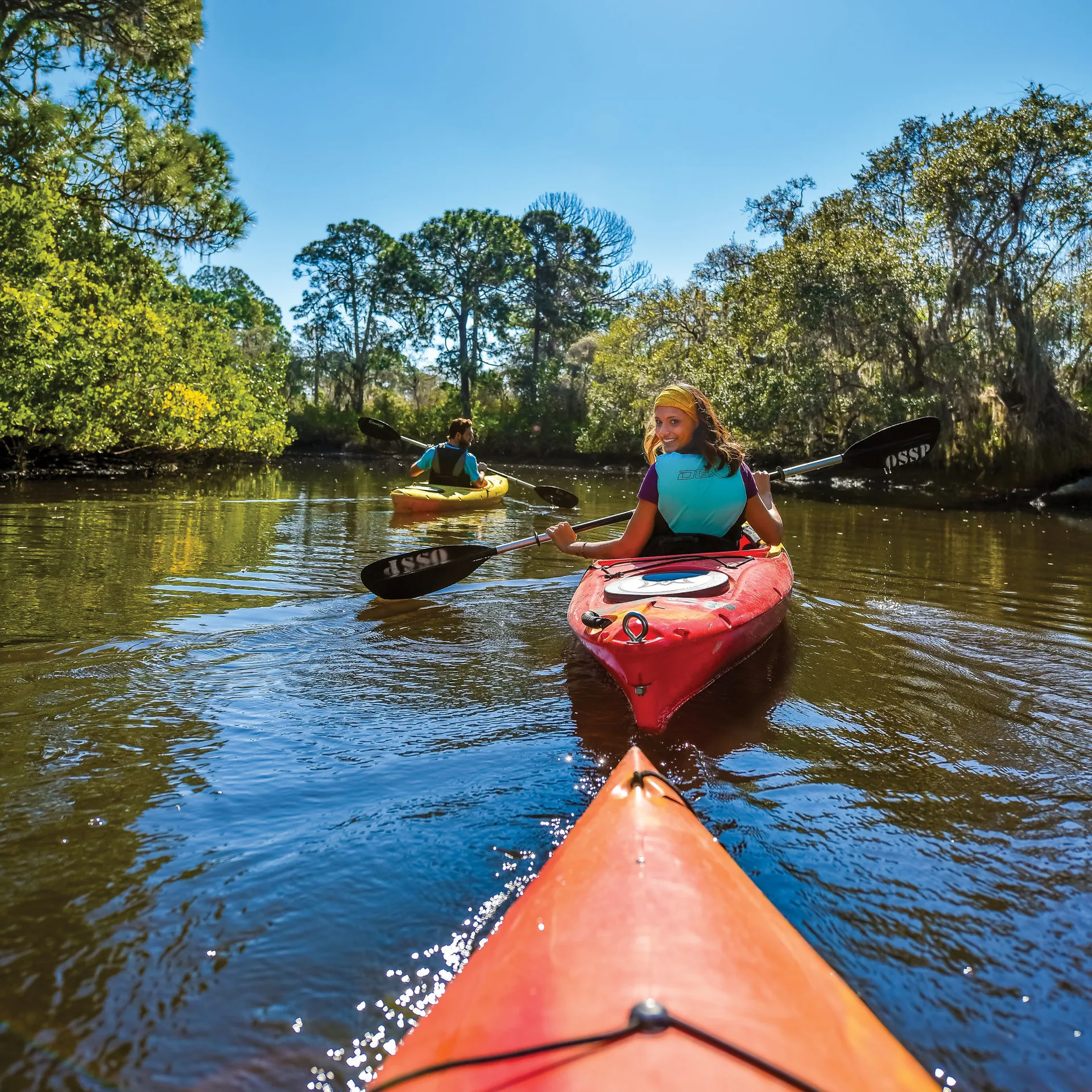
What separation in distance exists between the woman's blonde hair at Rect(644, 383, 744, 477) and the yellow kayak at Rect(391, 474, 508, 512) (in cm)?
655

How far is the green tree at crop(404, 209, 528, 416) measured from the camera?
1384 inches

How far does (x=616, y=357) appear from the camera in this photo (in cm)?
2638

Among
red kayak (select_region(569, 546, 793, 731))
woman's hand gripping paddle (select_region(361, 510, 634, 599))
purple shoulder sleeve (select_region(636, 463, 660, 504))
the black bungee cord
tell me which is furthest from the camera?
woman's hand gripping paddle (select_region(361, 510, 634, 599))

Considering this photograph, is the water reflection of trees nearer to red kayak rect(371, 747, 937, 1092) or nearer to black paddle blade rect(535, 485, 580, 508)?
red kayak rect(371, 747, 937, 1092)

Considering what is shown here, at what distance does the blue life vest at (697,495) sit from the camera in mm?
4191

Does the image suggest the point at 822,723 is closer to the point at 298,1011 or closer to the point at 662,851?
the point at 662,851

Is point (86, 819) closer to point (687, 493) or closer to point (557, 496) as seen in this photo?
point (687, 493)

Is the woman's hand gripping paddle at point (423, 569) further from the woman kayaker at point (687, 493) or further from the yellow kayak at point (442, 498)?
the yellow kayak at point (442, 498)

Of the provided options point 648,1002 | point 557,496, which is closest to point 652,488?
point 648,1002

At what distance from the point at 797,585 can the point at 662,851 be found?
17.0 feet

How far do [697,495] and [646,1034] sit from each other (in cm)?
331

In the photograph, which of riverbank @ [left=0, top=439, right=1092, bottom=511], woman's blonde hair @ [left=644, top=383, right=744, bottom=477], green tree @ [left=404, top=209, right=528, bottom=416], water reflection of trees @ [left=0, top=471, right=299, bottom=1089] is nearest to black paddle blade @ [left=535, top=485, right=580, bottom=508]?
water reflection of trees @ [left=0, top=471, right=299, bottom=1089]

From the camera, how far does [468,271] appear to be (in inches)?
1416

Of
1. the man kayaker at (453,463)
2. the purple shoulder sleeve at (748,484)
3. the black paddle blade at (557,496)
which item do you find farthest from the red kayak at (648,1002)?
the man kayaker at (453,463)
